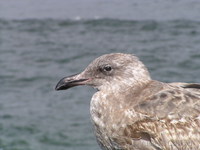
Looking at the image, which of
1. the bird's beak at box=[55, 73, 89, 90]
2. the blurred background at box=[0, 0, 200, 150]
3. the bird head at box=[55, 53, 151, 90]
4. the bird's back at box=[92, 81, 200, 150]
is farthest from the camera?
the blurred background at box=[0, 0, 200, 150]

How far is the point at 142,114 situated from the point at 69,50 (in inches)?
527

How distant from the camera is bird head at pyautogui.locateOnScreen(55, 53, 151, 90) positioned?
6609 mm

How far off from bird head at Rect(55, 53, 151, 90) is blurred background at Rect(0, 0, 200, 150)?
6.00 meters

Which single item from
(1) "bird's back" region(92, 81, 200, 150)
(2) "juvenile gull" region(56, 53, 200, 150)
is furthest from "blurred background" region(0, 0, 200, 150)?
(1) "bird's back" region(92, 81, 200, 150)

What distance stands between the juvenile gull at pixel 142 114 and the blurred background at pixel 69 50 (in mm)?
6257

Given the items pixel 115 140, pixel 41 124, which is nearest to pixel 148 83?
pixel 115 140

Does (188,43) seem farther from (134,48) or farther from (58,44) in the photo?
(58,44)

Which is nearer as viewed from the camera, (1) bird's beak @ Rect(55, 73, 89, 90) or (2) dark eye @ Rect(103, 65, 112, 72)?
(2) dark eye @ Rect(103, 65, 112, 72)

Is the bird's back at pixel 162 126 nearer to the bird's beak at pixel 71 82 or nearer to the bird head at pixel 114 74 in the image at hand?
the bird head at pixel 114 74

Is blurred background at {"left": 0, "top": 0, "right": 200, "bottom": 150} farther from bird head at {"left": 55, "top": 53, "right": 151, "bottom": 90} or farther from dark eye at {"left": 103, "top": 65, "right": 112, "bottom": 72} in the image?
dark eye at {"left": 103, "top": 65, "right": 112, "bottom": 72}

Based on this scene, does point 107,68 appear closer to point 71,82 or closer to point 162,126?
point 71,82

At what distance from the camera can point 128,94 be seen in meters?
6.45

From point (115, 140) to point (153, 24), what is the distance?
15.4 metres

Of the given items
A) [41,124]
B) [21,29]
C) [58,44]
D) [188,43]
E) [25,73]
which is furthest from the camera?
[21,29]
